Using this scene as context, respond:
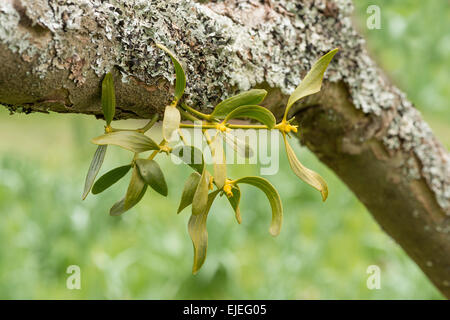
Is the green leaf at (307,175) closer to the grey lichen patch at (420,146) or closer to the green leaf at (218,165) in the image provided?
the green leaf at (218,165)

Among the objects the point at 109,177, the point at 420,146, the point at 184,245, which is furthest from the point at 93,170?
the point at 184,245

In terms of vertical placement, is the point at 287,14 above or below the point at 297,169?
above

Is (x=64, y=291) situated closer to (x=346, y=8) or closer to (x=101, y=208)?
(x=101, y=208)

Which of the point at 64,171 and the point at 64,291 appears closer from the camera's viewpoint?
the point at 64,291

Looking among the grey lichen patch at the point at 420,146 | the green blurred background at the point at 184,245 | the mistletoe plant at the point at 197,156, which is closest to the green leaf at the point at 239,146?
the mistletoe plant at the point at 197,156

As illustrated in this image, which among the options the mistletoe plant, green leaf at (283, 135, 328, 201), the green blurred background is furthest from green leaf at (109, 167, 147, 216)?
the green blurred background

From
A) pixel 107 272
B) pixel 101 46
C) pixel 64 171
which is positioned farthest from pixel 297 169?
pixel 64 171

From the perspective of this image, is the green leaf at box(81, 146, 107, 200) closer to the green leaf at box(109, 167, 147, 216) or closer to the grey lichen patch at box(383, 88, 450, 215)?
the green leaf at box(109, 167, 147, 216)
